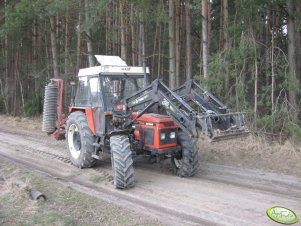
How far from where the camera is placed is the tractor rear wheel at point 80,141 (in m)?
7.82

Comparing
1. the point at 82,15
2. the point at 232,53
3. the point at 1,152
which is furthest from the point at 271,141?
the point at 82,15

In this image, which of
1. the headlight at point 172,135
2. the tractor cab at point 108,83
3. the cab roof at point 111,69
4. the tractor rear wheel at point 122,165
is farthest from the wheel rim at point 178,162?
the cab roof at point 111,69

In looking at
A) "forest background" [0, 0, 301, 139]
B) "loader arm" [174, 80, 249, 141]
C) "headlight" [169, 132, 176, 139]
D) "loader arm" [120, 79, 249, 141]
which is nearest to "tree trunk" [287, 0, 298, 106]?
"forest background" [0, 0, 301, 139]

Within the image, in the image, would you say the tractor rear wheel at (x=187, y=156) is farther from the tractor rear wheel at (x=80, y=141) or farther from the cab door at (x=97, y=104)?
the tractor rear wheel at (x=80, y=141)

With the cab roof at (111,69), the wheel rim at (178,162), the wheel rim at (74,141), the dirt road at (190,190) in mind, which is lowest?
the dirt road at (190,190)

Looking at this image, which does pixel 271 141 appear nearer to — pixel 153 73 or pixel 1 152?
pixel 1 152

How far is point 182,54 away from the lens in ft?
71.9

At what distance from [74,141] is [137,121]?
2.09m

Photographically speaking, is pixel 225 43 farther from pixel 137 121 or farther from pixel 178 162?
pixel 137 121

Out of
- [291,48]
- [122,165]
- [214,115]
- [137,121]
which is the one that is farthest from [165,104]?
[291,48]

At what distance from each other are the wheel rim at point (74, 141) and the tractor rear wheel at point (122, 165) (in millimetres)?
2008

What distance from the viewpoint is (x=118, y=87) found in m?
7.85

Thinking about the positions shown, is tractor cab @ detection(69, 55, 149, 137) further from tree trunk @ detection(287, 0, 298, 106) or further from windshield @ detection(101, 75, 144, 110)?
tree trunk @ detection(287, 0, 298, 106)

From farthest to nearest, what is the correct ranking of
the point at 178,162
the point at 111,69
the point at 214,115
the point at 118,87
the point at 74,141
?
the point at 74,141, the point at 118,87, the point at 111,69, the point at 178,162, the point at 214,115
